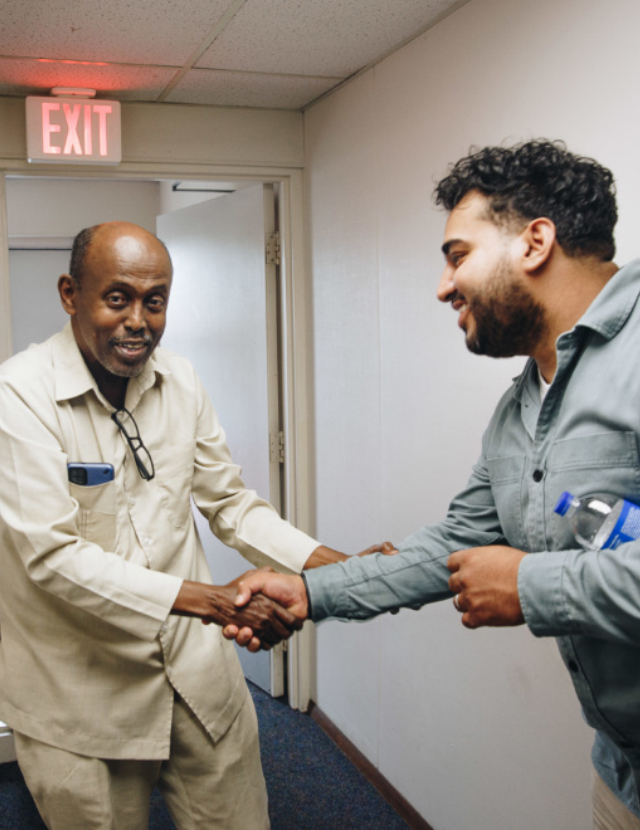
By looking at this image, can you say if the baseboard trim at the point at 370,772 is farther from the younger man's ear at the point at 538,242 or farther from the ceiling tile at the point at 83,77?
the ceiling tile at the point at 83,77

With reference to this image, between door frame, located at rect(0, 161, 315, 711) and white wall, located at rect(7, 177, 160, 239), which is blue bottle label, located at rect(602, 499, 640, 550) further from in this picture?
white wall, located at rect(7, 177, 160, 239)

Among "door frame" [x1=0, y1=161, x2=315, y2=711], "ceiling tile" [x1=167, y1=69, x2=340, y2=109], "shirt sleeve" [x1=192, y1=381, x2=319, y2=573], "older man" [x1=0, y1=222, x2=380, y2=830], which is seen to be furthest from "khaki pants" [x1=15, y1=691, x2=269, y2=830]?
"ceiling tile" [x1=167, y1=69, x2=340, y2=109]

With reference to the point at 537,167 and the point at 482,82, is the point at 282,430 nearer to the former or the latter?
the point at 482,82

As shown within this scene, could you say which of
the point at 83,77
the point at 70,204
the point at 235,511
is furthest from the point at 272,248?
the point at 70,204

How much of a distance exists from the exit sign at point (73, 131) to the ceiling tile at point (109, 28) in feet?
0.95

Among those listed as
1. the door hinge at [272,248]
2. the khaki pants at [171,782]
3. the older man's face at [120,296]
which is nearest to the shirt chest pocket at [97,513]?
the older man's face at [120,296]

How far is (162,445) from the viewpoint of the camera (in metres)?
2.06

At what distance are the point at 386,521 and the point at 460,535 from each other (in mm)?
1137

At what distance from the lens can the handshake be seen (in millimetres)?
1945

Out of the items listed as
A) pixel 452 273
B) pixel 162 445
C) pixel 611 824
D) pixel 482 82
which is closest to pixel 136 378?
pixel 162 445

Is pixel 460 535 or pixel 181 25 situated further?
pixel 181 25

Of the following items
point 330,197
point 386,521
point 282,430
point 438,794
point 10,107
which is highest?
point 10,107

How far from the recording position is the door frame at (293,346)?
134 inches

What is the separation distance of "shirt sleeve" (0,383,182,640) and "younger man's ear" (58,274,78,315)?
284 millimetres
